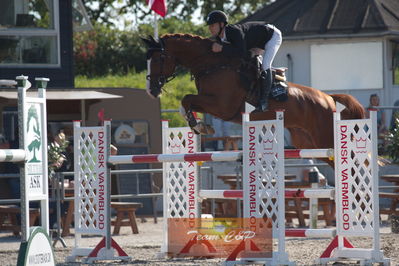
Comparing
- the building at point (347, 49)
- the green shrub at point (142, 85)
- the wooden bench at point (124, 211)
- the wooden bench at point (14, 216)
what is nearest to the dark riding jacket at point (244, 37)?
the wooden bench at point (124, 211)

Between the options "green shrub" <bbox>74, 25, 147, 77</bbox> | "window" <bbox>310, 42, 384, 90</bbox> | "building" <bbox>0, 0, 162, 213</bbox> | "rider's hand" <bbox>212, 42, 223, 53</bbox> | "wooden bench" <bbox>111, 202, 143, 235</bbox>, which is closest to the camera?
"rider's hand" <bbox>212, 42, 223, 53</bbox>

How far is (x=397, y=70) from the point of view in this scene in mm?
19016

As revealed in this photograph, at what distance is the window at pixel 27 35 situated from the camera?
15477mm

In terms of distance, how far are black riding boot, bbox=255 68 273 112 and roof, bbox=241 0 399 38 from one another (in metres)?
9.16

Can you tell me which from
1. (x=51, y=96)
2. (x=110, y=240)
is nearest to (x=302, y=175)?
(x=51, y=96)

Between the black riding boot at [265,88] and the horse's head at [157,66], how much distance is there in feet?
3.16

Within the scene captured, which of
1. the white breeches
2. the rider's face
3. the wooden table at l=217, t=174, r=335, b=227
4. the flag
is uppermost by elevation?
the flag

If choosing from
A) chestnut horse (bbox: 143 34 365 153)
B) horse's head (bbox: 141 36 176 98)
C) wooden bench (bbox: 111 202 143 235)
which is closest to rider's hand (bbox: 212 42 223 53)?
chestnut horse (bbox: 143 34 365 153)

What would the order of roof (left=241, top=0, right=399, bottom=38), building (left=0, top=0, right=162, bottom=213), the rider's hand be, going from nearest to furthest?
the rider's hand < building (left=0, top=0, right=162, bottom=213) < roof (left=241, top=0, right=399, bottom=38)

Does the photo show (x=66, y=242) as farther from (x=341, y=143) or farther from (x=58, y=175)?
(x=341, y=143)

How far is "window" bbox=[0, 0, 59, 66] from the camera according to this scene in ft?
50.8

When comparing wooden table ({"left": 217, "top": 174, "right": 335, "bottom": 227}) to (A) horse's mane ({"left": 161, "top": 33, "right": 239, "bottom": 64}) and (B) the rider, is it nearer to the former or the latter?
(B) the rider

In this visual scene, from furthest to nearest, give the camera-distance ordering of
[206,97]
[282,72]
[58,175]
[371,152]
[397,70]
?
1. [397,70]
2. [58,175]
3. [282,72]
4. [206,97]
5. [371,152]

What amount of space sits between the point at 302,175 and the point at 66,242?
482cm
